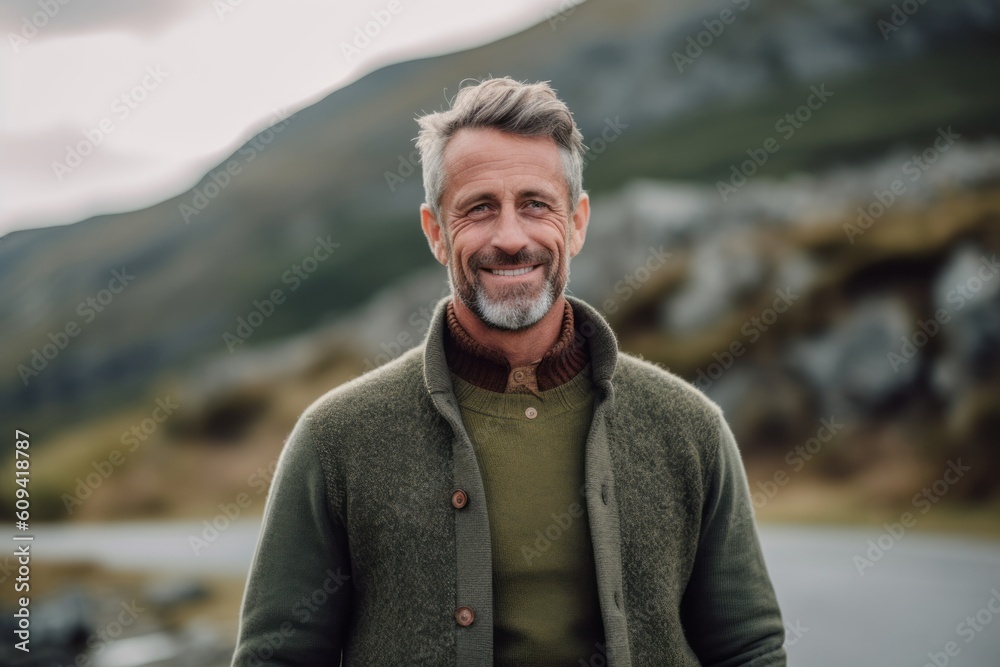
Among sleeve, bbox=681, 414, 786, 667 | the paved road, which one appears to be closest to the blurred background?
the paved road

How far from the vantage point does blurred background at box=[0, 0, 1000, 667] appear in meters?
8.53

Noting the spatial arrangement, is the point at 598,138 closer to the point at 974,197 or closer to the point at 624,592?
the point at 974,197

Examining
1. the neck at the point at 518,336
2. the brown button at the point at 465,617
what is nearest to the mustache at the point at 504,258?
the neck at the point at 518,336

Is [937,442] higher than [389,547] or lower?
higher

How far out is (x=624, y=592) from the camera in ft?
6.28

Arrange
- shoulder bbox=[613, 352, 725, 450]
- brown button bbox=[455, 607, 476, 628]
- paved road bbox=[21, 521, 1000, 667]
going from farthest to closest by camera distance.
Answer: paved road bbox=[21, 521, 1000, 667] < shoulder bbox=[613, 352, 725, 450] < brown button bbox=[455, 607, 476, 628]

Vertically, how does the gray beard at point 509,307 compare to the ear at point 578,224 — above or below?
below

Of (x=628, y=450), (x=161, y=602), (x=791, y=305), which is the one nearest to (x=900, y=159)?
(x=791, y=305)

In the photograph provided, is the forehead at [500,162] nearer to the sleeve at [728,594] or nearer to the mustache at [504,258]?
the mustache at [504,258]

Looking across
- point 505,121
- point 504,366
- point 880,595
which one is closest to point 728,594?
point 504,366

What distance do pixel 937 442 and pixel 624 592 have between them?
934 centimetres

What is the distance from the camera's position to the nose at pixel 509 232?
1.96 metres

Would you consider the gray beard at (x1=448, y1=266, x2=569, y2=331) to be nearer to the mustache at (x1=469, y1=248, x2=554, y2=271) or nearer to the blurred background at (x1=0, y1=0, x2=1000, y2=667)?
the mustache at (x1=469, y1=248, x2=554, y2=271)

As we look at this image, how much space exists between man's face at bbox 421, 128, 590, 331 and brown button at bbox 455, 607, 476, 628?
61cm
